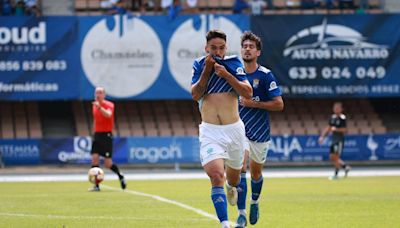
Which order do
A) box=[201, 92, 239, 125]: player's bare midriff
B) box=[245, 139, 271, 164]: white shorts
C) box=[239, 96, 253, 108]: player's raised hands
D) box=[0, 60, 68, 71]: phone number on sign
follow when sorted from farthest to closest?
box=[0, 60, 68, 71]: phone number on sign → box=[245, 139, 271, 164]: white shorts → box=[239, 96, 253, 108]: player's raised hands → box=[201, 92, 239, 125]: player's bare midriff

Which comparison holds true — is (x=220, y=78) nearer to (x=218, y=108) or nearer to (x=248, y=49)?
(x=218, y=108)

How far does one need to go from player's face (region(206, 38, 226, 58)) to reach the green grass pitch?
110 inches

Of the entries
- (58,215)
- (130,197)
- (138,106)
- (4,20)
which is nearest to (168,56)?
(138,106)

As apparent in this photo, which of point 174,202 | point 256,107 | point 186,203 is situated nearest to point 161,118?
point 174,202

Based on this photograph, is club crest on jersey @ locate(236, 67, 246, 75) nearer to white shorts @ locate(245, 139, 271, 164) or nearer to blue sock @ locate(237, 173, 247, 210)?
blue sock @ locate(237, 173, 247, 210)

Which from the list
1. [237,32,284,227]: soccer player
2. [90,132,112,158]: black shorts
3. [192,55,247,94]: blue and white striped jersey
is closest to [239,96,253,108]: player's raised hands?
[237,32,284,227]: soccer player

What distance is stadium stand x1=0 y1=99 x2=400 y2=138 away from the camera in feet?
118

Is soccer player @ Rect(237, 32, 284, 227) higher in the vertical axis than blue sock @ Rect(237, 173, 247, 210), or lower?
higher

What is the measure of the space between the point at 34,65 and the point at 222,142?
78.9 ft

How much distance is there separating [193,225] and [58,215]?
272 centimetres

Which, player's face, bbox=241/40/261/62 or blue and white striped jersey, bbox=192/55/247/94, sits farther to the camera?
player's face, bbox=241/40/261/62

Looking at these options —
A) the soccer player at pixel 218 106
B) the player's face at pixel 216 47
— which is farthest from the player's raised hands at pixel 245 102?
the player's face at pixel 216 47

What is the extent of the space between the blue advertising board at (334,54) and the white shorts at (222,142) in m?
24.2

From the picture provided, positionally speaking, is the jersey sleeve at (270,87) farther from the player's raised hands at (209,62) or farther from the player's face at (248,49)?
the player's raised hands at (209,62)
